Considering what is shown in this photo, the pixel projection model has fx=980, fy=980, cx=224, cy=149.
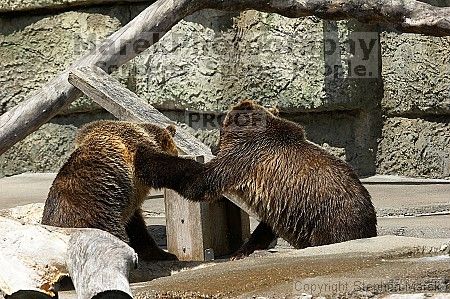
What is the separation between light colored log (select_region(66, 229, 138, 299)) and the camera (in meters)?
3.65

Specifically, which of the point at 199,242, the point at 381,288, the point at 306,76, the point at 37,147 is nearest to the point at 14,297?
the point at 381,288

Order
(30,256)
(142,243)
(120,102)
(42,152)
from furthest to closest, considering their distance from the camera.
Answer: (42,152), (120,102), (142,243), (30,256)

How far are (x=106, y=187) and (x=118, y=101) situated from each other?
4.51 feet

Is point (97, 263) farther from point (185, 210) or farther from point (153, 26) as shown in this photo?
point (153, 26)

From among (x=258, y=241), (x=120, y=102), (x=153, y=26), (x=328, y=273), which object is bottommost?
(x=258, y=241)

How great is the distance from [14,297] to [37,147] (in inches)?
272

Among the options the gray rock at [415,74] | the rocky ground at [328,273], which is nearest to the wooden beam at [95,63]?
the rocky ground at [328,273]

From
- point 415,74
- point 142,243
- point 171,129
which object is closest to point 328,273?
point 142,243

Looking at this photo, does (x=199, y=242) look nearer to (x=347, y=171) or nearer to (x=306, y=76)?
(x=347, y=171)

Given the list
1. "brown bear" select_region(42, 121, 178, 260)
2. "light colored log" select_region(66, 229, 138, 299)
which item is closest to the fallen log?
"brown bear" select_region(42, 121, 178, 260)

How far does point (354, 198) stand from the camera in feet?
18.6

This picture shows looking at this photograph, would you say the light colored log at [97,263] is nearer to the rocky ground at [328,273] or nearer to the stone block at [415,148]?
the rocky ground at [328,273]

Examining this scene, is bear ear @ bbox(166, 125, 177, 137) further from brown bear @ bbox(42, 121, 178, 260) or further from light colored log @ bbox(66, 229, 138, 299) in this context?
light colored log @ bbox(66, 229, 138, 299)

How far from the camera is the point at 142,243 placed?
19.5 feet
